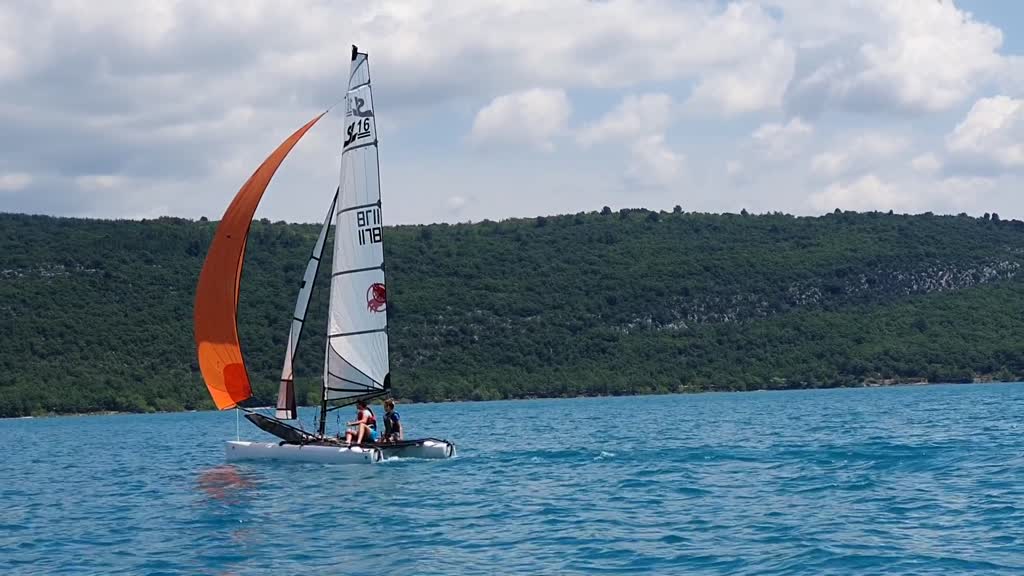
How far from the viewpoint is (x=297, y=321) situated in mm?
32469

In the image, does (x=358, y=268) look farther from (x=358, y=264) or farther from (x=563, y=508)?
(x=563, y=508)

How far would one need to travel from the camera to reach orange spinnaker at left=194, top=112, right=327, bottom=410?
104 ft

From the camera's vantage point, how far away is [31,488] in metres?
30.8

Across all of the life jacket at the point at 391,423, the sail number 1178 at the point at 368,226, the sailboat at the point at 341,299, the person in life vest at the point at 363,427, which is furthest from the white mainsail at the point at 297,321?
the life jacket at the point at 391,423

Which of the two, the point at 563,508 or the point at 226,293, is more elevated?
the point at 226,293

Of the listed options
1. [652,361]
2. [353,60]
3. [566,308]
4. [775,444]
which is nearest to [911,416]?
[775,444]

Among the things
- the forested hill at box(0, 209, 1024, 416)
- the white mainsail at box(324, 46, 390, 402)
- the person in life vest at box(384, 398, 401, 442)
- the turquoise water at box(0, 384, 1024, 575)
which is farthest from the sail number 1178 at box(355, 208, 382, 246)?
the forested hill at box(0, 209, 1024, 416)

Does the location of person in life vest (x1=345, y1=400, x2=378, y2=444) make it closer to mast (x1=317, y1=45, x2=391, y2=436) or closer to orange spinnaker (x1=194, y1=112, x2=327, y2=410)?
mast (x1=317, y1=45, x2=391, y2=436)

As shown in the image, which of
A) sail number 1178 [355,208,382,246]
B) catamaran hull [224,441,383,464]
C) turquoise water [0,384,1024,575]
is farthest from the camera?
sail number 1178 [355,208,382,246]

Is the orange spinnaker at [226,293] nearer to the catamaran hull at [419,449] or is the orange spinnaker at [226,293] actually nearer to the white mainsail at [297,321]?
the white mainsail at [297,321]

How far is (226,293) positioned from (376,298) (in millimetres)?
3537

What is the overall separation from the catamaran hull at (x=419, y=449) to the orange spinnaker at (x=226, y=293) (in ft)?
12.8

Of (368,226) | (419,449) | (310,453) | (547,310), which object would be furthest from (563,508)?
(547,310)

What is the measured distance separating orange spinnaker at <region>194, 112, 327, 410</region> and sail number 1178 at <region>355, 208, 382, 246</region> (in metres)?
2.33
